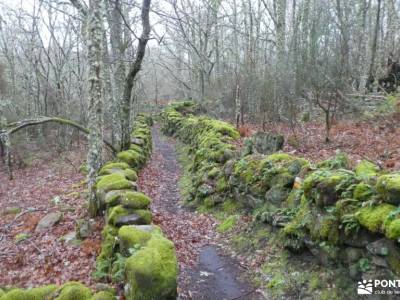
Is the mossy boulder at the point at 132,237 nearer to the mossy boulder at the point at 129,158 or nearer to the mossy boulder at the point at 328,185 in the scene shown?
the mossy boulder at the point at 328,185

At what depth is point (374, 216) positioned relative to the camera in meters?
4.21

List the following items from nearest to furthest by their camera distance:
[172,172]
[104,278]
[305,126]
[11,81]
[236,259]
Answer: [104,278]
[236,259]
[305,126]
[172,172]
[11,81]

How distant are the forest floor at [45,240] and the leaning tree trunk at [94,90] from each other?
34.8 inches

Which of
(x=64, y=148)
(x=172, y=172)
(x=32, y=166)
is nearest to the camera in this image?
(x=172, y=172)

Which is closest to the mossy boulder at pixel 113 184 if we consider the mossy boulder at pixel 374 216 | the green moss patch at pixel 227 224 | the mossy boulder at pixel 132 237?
the mossy boulder at pixel 132 237

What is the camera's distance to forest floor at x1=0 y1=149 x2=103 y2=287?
227 inches

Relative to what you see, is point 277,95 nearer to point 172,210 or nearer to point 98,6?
point 172,210

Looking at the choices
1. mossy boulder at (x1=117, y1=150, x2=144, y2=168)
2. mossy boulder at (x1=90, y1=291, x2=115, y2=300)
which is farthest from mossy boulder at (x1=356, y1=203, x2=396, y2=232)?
mossy boulder at (x1=117, y1=150, x2=144, y2=168)

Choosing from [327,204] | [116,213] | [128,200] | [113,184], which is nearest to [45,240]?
[113,184]

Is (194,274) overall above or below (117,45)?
below

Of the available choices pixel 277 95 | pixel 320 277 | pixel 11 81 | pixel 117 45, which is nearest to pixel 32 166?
pixel 11 81

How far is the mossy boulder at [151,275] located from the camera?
14.0 ft

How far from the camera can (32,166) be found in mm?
17750

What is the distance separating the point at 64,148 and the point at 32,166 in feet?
8.05
